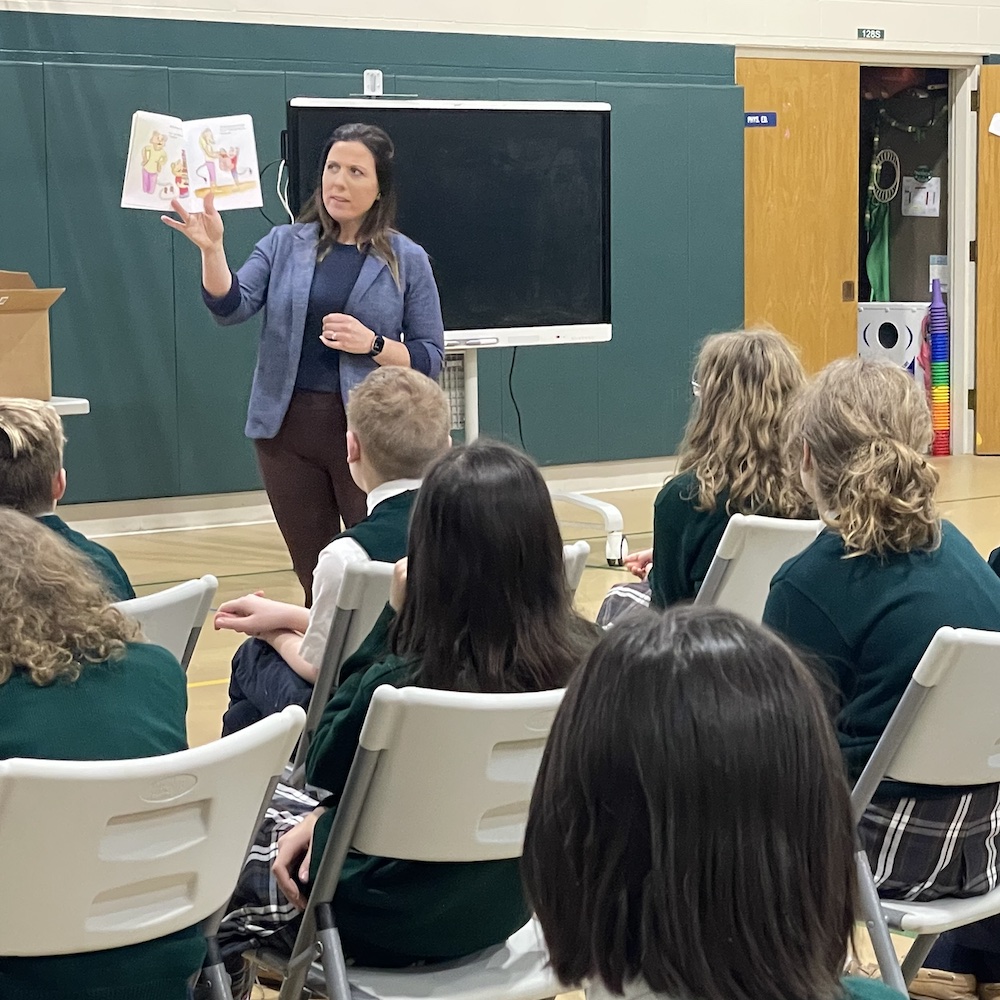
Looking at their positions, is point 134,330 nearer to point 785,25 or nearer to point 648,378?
point 648,378

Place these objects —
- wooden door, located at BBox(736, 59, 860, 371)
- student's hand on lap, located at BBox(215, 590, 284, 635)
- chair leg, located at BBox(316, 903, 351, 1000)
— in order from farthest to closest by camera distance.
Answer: wooden door, located at BBox(736, 59, 860, 371) → student's hand on lap, located at BBox(215, 590, 284, 635) → chair leg, located at BBox(316, 903, 351, 1000)

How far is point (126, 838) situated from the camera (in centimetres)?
168

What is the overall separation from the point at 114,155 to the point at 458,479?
531 centimetres

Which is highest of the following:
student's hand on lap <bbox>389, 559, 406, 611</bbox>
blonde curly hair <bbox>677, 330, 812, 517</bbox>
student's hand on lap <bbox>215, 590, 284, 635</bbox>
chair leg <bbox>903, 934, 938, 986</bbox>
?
blonde curly hair <bbox>677, 330, 812, 517</bbox>

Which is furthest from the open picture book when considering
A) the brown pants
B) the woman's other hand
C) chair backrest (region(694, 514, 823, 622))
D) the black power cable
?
the black power cable

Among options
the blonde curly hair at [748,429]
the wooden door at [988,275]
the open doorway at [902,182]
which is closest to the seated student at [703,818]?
the blonde curly hair at [748,429]

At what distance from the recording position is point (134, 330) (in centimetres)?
700

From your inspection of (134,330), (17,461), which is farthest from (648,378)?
(17,461)

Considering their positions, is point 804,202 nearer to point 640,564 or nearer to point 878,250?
point 878,250

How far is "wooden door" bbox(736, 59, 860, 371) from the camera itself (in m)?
8.75

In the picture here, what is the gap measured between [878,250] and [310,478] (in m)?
6.45

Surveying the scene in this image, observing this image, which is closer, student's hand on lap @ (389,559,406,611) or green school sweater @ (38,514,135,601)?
student's hand on lap @ (389,559,406,611)

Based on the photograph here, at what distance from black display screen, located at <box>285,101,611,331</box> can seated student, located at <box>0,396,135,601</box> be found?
10.5 feet

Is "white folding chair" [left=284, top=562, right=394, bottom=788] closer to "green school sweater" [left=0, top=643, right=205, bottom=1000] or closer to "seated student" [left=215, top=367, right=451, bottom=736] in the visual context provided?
"seated student" [left=215, top=367, right=451, bottom=736]
